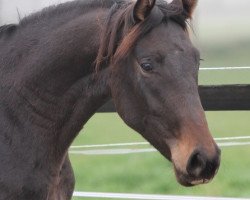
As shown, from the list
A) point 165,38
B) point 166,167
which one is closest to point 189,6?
point 165,38

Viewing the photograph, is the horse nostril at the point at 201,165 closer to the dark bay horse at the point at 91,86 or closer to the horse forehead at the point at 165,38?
the dark bay horse at the point at 91,86

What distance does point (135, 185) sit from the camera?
7906 millimetres

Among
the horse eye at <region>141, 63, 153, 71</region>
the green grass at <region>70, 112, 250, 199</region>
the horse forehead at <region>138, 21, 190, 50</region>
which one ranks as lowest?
the green grass at <region>70, 112, 250, 199</region>

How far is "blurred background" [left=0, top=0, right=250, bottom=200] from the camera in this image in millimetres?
6625

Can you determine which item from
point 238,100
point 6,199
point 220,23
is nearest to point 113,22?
point 6,199

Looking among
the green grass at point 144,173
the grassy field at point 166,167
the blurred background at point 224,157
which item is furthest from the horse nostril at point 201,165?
the green grass at point 144,173

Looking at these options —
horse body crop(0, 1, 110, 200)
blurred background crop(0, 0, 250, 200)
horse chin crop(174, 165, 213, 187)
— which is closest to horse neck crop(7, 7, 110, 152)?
horse body crop(0, 1, 110, 200)

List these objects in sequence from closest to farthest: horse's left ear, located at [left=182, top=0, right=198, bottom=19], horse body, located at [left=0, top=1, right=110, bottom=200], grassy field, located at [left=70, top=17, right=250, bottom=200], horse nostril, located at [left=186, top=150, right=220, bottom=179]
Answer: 1. horse nostril, located at [left=186, top=150, right=220, bottom=179]
2. horse's left ear, located at [left=182, top=0, right=198, bottom=19]
3. horse body, located at [left=0, top=1, right=110, bottom=200]
4. grassy field, located at [left=70, top=17, right=250, bottom=200]

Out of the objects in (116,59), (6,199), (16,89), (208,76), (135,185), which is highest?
(116,59)

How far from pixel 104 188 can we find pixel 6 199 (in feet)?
13.6

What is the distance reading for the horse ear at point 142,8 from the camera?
3.39m

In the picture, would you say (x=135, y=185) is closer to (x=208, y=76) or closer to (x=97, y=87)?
(x=208, y=76)

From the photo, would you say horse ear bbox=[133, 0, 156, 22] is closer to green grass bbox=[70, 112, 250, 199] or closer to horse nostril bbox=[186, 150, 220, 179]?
horse nostril bbox=[186, 150, 220, 179]

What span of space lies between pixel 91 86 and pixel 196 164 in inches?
30.2
